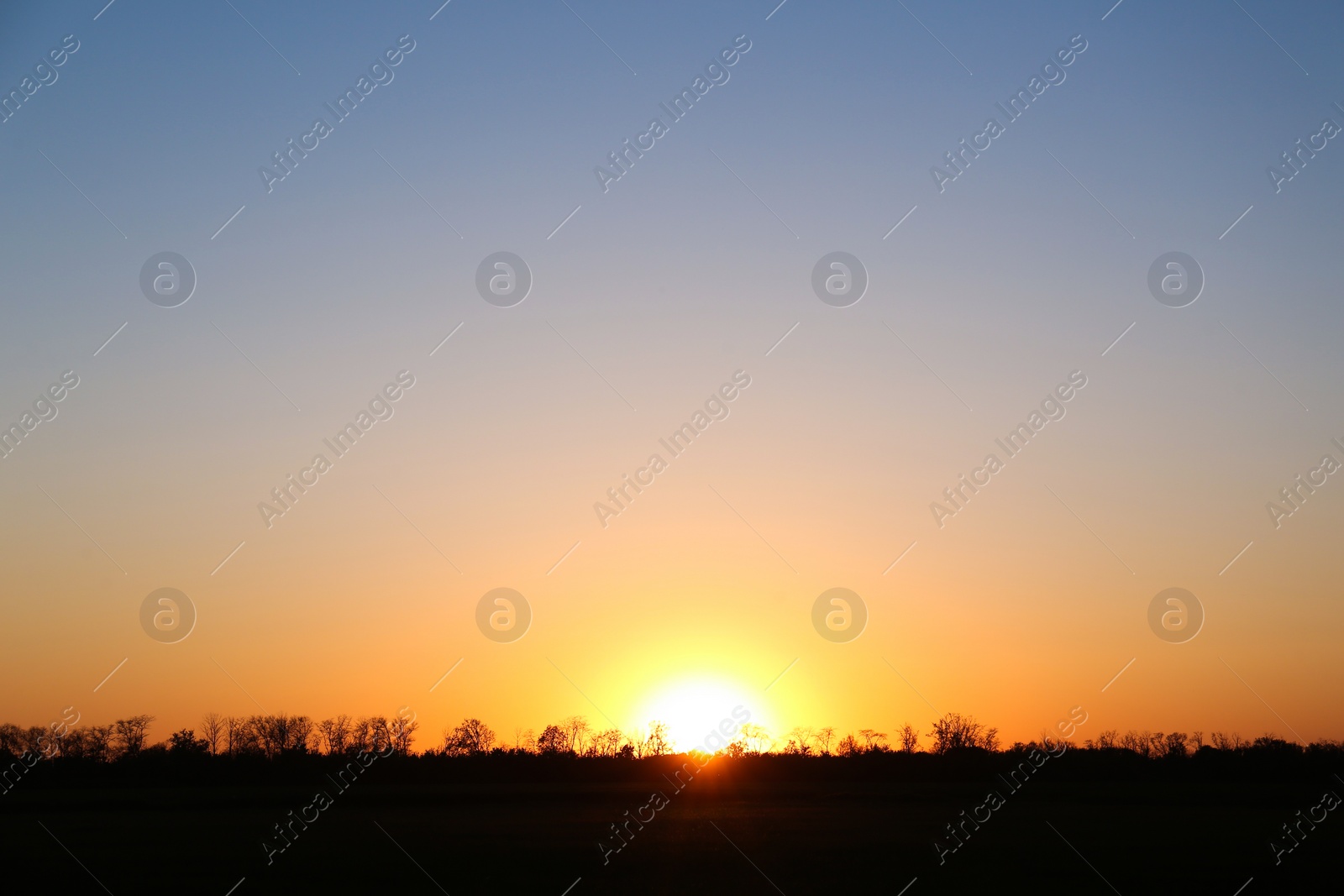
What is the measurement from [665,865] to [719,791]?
137ft

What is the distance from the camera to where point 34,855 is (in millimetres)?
38000

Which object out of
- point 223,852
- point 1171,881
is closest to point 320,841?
point 223,852

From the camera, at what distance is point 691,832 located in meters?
42.4

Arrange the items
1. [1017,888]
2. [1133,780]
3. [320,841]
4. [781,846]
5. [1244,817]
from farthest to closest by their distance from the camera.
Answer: [1133,780] < [1244,817] < [320,841] < [781,846] < [1017,888]

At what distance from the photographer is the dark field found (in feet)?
100

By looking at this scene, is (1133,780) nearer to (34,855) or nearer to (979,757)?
(979,757)

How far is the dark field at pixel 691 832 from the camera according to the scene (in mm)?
30562

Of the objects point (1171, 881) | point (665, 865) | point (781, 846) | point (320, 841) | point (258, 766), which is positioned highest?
point (258, 766)

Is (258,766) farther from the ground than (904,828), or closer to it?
farther from the ground

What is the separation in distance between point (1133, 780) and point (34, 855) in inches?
3253

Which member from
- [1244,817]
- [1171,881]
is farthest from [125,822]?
[1244,817]

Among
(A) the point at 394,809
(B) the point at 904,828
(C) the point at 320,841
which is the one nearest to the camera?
(C) the point at 320,841

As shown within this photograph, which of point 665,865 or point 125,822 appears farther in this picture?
point 125,822

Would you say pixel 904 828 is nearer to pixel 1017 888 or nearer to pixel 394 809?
pixel 1017 888
